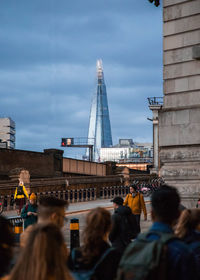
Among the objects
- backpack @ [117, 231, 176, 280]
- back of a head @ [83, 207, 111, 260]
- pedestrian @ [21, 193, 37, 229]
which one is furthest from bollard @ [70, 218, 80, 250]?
backpack @ [117, 231, 176, 280]

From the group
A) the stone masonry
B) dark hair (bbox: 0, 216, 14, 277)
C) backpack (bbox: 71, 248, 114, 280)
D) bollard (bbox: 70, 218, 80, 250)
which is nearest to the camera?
dark hair (bbox: 0, 216, 14, 277)

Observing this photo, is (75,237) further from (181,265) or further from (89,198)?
(89,198)

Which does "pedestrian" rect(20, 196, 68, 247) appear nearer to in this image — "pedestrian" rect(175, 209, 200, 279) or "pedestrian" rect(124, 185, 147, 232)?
"pedestrian" rect(175, 209, 200, 279)

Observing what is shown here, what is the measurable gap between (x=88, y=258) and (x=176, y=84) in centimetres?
945

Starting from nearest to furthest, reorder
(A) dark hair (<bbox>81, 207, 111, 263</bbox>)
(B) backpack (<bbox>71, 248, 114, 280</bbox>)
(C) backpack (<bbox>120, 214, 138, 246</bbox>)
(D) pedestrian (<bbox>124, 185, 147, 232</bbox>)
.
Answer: (B) backpack (<bbox>71, 248, 114, 280</bbox>), (A) dark hair (<bbox>81, 207, 111, 263</bbox>), (C) backpack (<bbox>120, 214, 138, 246</bbox>), (D) pedestrian (<bbox>124, 185, 147, 232</bbox>)

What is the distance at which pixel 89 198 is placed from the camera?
1384 inches

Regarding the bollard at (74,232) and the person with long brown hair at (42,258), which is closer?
the person with long brown hair at (42,258)

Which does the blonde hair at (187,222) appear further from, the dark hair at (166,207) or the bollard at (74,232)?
the bollard at (74,232)

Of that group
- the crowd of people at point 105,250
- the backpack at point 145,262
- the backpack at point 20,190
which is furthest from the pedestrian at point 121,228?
the backpack at point 20,190

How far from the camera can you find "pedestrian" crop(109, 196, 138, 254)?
7.98 metres

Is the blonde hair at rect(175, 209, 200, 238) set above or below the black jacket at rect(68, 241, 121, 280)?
above

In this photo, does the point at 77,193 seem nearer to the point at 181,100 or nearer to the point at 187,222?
the point at 181,100

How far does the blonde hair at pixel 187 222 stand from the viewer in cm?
515

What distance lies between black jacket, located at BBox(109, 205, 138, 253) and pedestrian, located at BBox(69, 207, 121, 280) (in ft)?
8.14
